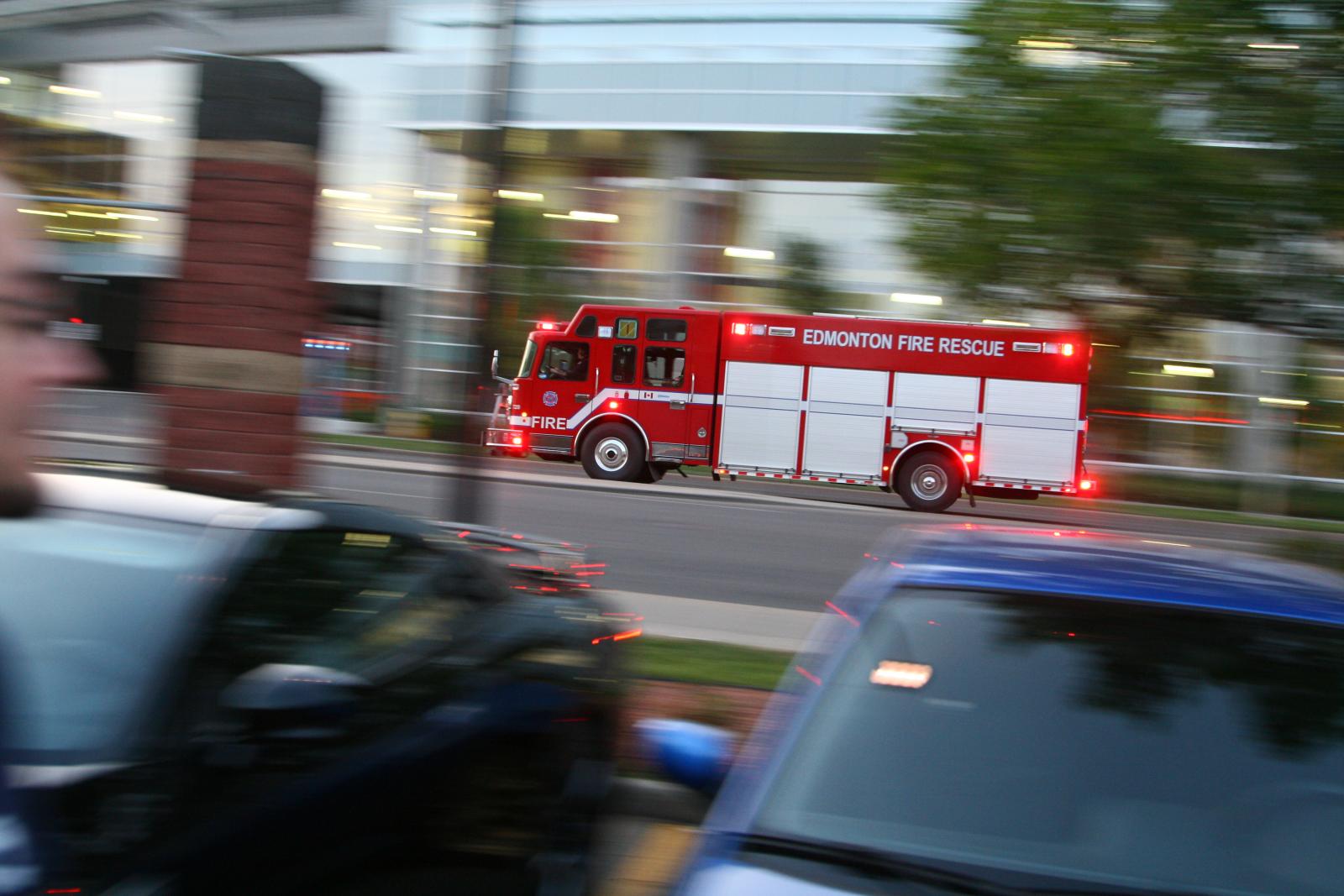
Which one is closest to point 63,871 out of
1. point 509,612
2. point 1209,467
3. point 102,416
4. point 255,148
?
point 509,612

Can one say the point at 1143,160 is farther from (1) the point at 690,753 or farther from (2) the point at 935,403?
(2) the point at 935,403

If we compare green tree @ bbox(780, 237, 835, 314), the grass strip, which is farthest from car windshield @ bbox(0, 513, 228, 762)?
green tree @ bbox(780, 237, 835, 314)

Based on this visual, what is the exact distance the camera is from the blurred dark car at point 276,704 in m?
2.68

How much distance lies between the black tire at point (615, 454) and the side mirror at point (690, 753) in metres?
19.5

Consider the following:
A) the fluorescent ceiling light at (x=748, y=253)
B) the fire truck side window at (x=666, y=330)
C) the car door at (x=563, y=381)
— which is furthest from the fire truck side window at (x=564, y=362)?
the fluorescent ceiling light at (x=748, y=253)

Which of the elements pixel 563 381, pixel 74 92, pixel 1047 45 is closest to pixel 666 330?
pixel 563 381

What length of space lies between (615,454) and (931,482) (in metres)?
5.74

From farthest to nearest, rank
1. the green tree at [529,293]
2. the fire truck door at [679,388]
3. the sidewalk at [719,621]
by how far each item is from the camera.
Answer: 1. the green tree at [529,293]
2. the fire truck door at [679,388]
3. the sidewalk at [719,621]

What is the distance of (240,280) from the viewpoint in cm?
632

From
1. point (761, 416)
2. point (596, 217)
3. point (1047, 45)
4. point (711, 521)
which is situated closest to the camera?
point (1047, 45)

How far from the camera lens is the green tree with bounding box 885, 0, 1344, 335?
5594mm

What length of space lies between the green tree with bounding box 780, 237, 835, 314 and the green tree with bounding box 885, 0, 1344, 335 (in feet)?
78.4

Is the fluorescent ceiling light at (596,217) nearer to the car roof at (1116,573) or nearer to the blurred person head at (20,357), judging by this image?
the car roof at (1116,573)

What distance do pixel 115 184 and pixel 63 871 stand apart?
5.76 meters
